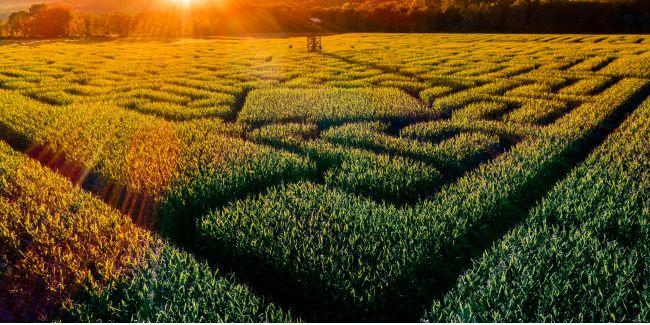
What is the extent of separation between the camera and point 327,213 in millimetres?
4633

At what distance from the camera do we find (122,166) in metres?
6.46

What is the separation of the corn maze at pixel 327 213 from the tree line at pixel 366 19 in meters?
54.0

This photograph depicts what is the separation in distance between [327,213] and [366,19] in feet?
229

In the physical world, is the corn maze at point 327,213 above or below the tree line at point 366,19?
below

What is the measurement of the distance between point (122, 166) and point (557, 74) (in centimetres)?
1647

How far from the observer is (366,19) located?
6988 centimetres

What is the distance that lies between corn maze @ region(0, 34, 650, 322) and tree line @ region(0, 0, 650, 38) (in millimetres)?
53991

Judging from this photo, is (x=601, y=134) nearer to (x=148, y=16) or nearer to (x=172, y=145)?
(x=172, y=145)

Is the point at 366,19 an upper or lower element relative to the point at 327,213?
upper

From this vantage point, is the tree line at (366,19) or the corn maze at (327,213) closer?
the corn maze at (327,213)

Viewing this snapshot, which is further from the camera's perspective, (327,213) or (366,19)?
(366,19)

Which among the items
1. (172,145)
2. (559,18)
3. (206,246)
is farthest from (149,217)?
(559,18)

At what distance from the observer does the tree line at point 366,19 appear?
55719mm

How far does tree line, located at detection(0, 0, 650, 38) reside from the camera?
55.7 metres
